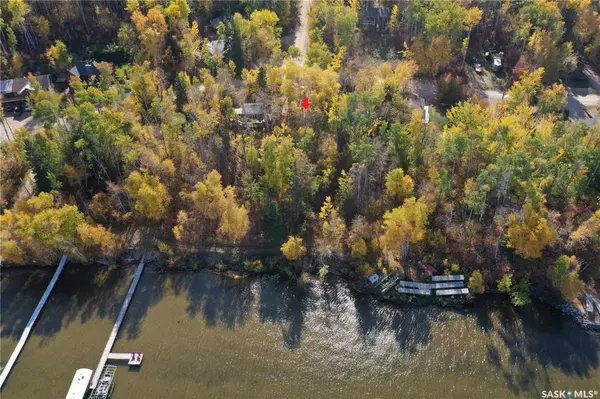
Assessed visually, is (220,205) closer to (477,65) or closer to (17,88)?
(17,88)

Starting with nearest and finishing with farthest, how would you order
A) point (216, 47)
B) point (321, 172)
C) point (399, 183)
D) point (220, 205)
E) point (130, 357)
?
1. point (130, 357)
2. point (399, 183)
3. point (220, 205)
4. point (321, 172)
5. point (216, 47)

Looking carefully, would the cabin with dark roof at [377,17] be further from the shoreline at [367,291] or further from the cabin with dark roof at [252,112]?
the shoreline at [367,291]

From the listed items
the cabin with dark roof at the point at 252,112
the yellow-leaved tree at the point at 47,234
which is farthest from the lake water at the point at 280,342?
the cabin with dark roof at the point at 252,112

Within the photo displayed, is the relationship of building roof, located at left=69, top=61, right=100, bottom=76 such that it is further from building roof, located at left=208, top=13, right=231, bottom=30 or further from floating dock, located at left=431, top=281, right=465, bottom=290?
floating dock, located at left=431, top=281, right=465, bottom=290

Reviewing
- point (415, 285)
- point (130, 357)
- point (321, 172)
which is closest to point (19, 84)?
point (130, 357)

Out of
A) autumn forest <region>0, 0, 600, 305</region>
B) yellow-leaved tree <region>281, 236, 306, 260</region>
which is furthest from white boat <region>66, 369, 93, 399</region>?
yellow-leaved tree <region>281, 236, 306, 260</region>

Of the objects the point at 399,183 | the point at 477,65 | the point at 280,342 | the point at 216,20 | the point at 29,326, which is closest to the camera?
the point at 280,342

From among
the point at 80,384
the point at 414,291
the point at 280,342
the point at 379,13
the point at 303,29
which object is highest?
the point at 379,13
